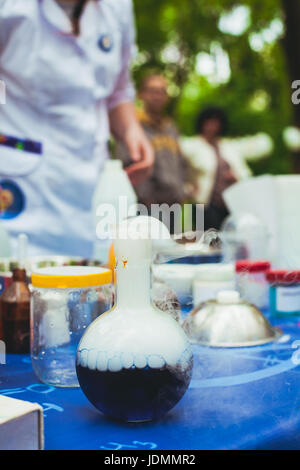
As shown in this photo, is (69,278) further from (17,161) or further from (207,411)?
Answer: (17,161)

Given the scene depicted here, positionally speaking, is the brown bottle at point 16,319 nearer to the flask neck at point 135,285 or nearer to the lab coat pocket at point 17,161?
the flask neck at point 135,285

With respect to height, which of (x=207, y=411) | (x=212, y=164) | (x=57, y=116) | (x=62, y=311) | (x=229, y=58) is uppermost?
(x=229, y=58)

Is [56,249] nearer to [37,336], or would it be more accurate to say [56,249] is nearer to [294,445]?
[37,336]

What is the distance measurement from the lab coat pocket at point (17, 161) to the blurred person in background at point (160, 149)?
216cm

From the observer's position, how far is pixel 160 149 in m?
3.98

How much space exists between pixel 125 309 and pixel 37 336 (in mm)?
256

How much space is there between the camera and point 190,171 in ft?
14.6

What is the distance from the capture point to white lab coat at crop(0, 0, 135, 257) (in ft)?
5.16

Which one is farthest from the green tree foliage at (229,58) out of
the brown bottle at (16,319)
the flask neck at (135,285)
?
the flask neck at (135,285)

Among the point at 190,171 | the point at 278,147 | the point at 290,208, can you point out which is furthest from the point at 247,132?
the point at 290,208

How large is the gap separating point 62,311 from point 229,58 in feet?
30.0

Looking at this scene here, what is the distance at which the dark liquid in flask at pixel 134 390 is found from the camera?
2.06 feet

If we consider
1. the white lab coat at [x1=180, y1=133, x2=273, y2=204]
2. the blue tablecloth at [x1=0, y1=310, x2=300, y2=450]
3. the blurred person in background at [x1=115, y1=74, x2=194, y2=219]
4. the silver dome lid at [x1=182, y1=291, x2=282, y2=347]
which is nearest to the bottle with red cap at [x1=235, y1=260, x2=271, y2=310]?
the silver dome lid at [x1=182, y1=291, x2=282, y2=347]

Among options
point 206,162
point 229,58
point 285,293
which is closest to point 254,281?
point 285,293
